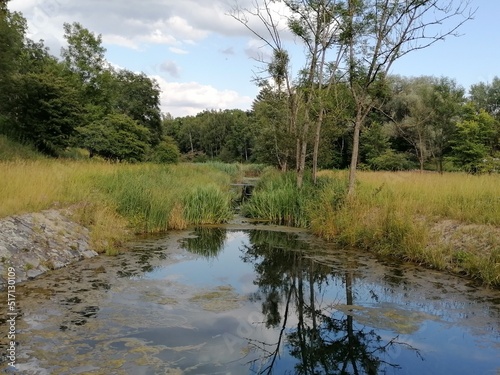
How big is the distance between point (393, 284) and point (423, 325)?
1930 mm

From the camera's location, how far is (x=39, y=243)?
8.00 metres

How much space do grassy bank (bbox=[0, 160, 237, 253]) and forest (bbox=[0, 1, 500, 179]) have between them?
4.77 m

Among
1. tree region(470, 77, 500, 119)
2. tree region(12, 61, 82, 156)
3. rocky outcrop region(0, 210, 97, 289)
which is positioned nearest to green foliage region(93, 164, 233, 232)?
rocky outcrop region(0, 210, 97, 289)

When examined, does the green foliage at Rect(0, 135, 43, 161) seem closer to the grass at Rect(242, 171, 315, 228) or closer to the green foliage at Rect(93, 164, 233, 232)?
the green foliage at Rect(93, 164, 233, 232)

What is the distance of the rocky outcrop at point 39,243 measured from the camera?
7.08m

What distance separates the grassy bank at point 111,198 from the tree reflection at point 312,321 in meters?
3.70

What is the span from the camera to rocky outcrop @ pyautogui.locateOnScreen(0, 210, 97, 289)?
708cm

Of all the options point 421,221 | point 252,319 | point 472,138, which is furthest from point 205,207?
point 472,138

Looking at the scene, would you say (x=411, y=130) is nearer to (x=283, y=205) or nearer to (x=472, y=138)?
(x=472, y=138)

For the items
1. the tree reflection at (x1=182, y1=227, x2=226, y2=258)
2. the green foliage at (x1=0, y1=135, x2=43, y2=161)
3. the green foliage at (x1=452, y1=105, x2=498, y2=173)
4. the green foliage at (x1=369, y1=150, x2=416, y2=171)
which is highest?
the green foliage at (x1=452, y1=105, x2=498, y2=173)

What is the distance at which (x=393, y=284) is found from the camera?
305 inches

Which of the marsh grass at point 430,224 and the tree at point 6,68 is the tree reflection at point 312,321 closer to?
the marsh grass at point 430,224

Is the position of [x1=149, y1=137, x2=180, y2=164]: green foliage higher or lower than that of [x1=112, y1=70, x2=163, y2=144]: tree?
lower

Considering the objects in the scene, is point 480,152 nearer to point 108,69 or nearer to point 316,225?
point 316,225
